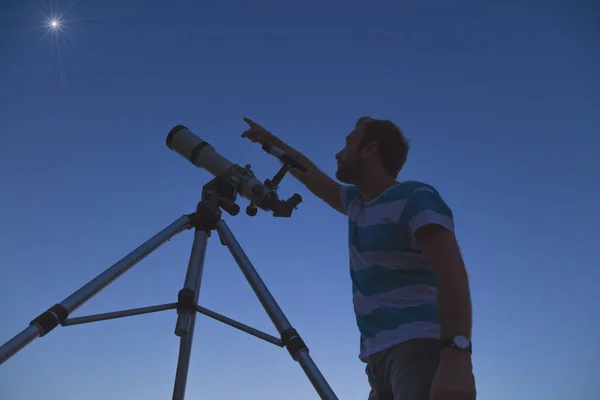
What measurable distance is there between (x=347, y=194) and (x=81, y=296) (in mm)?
1772

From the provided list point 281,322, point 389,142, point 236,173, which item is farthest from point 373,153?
point 236,173

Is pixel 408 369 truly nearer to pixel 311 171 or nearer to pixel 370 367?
pixel 370 367

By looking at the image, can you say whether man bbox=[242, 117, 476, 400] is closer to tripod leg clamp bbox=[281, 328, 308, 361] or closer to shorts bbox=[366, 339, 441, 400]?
shorts bbox=[366, 339, 441, 400]

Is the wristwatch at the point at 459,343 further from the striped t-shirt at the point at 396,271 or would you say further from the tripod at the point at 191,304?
the tripod at the point at 191,304

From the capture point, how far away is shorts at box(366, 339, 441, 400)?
1.71 metres

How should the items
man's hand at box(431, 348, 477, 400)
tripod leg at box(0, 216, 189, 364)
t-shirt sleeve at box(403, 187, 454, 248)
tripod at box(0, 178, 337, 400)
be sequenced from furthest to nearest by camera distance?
tripod at box(0, 178, 337, 400) → tripod leg at box(0, 216, 189, 364) → t-shirt sleeve at box(403, 187, 454, 248) → man's hand at box(431, 348, 477, 400)

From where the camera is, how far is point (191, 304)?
2.56m

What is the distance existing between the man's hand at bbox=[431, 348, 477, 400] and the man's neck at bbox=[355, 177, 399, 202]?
3.70 ft

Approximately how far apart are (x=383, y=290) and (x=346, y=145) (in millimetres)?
1104

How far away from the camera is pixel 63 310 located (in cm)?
224

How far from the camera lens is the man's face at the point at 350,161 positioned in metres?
2.66

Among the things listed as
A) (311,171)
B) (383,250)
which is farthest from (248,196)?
(383,250)

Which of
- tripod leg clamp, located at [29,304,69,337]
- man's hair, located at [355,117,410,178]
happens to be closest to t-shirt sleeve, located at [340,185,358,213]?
man's hair, located at [355,117,410,178]

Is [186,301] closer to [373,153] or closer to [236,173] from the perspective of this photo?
[236,173]
